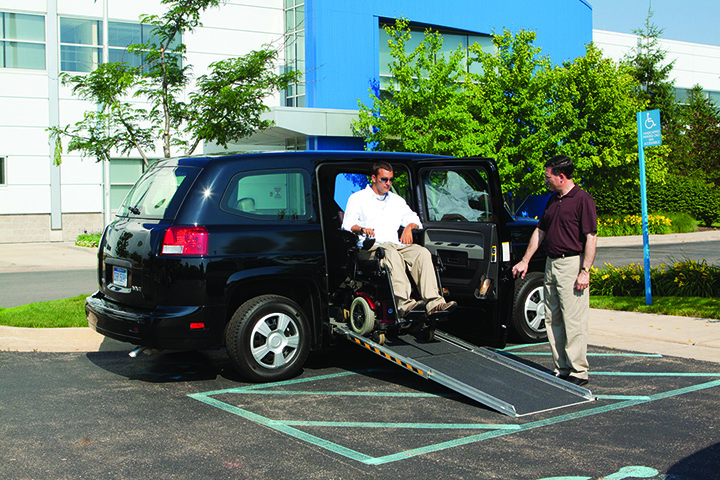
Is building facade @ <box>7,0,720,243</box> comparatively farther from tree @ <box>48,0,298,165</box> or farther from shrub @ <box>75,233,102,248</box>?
tree @ <box>48,0,298,165</box>

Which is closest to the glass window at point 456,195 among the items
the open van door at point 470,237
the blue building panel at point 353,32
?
the open van door at point 470,237

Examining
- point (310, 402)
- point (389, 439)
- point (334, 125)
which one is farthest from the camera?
point (334, 125)

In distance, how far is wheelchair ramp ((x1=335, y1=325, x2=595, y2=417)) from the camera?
18.2ft

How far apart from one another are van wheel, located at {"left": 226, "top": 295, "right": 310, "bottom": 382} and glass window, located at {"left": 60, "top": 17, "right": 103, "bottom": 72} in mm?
24301

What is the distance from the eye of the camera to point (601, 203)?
31.7 m

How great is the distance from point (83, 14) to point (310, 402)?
86.6ft

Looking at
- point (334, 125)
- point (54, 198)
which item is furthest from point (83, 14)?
point (334, 125)

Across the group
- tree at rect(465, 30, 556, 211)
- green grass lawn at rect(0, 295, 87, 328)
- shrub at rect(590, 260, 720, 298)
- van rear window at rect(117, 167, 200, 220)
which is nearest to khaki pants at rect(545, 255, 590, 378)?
van rear window at rect(117, 167, 200, 220)

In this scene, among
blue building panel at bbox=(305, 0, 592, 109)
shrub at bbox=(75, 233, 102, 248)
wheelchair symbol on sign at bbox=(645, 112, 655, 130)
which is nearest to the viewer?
wheelchair symbol on sign at bbox=(645, 112, 655, 130)

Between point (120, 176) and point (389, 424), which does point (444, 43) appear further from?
point (389, 424)

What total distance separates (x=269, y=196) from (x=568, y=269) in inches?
110

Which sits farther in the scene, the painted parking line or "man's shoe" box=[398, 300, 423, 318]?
"man's shoe" box=[398, 300, 423, 318]

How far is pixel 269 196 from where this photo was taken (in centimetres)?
655

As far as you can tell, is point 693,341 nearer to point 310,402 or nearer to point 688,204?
point 310,402
